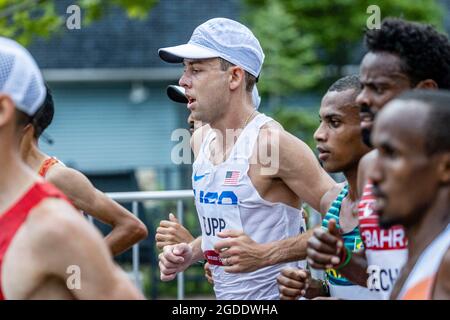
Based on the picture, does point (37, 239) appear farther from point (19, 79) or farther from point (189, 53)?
point (189, 53)

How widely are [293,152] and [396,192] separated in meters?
1.94

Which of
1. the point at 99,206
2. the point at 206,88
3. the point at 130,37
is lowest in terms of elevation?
A: the point at 130,37

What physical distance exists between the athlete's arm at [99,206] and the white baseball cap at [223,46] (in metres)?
0.83

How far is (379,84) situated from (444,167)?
34.4 inches

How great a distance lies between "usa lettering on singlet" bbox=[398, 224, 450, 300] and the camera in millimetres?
A: 3272

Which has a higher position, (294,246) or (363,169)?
(363,169)

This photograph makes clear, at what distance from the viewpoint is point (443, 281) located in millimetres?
3229

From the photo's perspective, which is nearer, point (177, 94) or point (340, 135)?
point (340, 135)

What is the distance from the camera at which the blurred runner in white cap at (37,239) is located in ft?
11.0

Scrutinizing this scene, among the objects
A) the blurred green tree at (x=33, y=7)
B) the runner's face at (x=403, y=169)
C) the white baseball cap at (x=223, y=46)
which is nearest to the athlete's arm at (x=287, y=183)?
the white baseball cap at (x=223, y=46)

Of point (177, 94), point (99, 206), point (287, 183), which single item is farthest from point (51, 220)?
point (177, 94)

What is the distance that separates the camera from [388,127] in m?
3.31

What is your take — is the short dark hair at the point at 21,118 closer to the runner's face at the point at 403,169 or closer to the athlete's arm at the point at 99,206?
the runner's face at the point at 403,169
